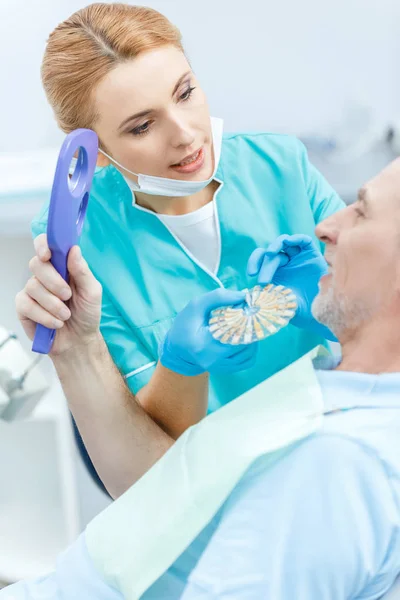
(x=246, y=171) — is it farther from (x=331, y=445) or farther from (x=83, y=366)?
(x=331, y=445)

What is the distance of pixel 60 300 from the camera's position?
1222 millimetres

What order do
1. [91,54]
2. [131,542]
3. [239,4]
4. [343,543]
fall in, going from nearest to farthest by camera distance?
[343,543] < [131,542] < [91,54] < [239,4]

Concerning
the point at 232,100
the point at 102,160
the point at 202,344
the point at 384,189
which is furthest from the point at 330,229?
the point at 232,100

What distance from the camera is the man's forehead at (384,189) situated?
3.64 ft

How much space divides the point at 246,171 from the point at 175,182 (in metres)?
0.20

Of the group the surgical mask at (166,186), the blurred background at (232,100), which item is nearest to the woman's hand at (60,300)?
the surgical mask at (166,186)

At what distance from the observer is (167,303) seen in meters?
1.45

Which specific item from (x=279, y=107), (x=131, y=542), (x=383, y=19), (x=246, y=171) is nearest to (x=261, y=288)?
(x=246, y=171)

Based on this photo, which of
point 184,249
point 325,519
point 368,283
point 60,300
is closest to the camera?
point 325,519

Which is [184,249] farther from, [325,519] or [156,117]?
[325,519]

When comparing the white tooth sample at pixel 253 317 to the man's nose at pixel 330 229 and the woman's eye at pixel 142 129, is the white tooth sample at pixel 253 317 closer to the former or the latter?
the man's nose at pixel 330 229

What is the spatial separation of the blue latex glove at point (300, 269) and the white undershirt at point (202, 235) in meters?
0.15

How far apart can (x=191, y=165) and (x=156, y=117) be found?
11 cm

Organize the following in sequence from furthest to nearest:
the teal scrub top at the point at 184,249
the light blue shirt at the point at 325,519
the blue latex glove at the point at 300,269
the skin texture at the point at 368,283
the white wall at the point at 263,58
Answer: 1. the white wall at the point at 263,58
2. the teal scrub top at the point at 184,249
3. the blue latex glove at the point at 300,269
4. the skin texture at the point at 368,283
5. the light blue shirt at the point at 325,519
